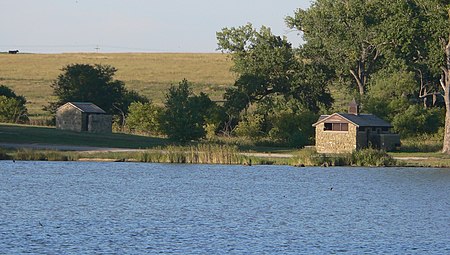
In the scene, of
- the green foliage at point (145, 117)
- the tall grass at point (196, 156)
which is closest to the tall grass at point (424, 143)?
the tall grass at point (196, 156)

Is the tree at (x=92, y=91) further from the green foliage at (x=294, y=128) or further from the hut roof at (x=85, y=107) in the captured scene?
the green foliage at (x=294, y=128)

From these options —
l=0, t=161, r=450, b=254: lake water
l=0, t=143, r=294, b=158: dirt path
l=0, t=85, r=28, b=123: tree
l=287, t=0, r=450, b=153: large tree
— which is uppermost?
l=287, t=0, r=450, b=153: large tree

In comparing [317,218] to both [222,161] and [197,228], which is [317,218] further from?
[222,161]

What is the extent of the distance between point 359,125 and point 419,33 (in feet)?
33.6

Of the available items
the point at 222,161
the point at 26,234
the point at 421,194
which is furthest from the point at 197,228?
the point at 222,161

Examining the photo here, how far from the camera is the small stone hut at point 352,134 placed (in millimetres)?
87312

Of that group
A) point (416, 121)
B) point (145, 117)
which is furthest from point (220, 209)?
point (145, 117)

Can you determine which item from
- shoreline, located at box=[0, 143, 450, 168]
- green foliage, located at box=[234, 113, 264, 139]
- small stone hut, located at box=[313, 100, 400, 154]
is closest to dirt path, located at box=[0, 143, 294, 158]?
shoreline, located at box=[0, 143, 450, 168]

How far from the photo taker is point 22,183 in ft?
190

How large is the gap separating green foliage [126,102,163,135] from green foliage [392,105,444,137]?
25083mm

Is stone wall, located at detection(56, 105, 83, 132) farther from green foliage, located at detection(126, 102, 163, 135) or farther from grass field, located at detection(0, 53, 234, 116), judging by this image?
grass field, located at detection(0, 53, 234, 116)

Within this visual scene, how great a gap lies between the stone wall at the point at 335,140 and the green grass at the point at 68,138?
13.8 meters

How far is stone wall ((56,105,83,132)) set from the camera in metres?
104

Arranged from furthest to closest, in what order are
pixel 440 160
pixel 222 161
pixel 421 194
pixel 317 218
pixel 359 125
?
pixel 359 125 < pixel 440 160 < pixel 222 161 < pixel 421 194 < pixel 317 218
